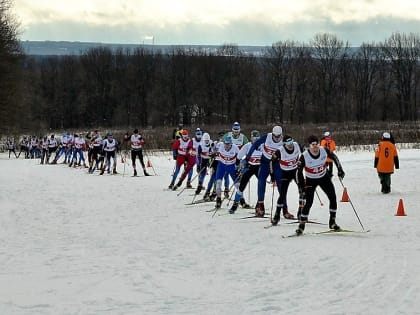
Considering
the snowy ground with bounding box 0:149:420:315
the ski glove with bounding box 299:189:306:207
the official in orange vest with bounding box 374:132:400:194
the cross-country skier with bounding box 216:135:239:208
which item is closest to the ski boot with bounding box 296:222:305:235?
the snowy ground with bounding box 0:149:420:315

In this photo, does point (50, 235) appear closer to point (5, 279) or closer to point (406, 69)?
point (5, 279)

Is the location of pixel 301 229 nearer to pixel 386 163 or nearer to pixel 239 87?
pixel 386 163

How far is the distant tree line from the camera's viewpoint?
9262 centimetres

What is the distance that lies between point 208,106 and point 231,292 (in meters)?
86.8

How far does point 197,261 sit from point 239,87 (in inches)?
3361

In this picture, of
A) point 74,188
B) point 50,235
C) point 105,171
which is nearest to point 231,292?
point 50,235

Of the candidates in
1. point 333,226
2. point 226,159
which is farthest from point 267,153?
point 333,226

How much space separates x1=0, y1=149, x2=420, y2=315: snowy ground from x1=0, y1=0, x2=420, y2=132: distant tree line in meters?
76.1

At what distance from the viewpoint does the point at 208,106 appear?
94500 millimetres

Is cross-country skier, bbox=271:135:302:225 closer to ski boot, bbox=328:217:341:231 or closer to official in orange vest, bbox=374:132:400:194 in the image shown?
ski boot, bbox=328:217:341:231

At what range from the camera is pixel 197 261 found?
10.2m

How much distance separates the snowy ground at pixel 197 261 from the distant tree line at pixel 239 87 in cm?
7610

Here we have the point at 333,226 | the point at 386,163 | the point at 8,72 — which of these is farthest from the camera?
the point at 8,72

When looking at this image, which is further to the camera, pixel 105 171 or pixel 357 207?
pixel 105 171
